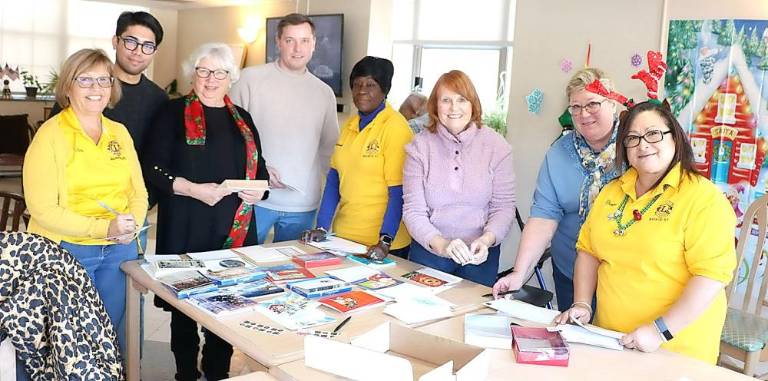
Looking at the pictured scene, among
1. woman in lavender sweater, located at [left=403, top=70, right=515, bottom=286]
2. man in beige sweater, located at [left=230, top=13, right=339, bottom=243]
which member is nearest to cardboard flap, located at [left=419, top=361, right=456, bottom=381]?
woman in lavender sweater, located at [left=403, top=70, right=515, bottom=286]

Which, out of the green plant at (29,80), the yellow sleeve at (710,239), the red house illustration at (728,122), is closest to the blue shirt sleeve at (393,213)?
the yellow sleeve at (710,239)

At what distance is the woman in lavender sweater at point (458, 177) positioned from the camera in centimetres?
248

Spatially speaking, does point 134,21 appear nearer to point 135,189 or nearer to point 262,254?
point 135,189

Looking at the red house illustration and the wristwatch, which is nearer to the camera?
the wristwatch

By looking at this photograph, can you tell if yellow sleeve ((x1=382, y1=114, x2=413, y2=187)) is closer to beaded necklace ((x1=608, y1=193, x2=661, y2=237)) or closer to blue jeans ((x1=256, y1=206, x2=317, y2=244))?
blue jeans ((x1=256, y1=206, x2=317, y2=244))

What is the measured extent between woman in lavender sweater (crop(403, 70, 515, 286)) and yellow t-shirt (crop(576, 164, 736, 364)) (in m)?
0.60

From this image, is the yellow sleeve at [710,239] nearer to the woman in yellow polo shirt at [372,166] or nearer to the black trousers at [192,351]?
the woman in yellow polo shirt at [372,166]

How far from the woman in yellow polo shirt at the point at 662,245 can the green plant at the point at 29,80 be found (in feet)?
32.2

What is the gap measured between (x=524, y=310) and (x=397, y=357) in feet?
2.45

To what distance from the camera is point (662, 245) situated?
1767mm

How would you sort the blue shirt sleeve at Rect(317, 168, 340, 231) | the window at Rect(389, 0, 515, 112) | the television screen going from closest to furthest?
the blue shirt sleeve at Rect(317, 168, 340, 231) → the window at Rect(389, 0, 515, 112) → the television screen

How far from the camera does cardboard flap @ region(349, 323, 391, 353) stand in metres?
1.69

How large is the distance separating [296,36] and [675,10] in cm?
225

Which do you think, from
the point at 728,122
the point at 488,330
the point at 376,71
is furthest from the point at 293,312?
the point at 728,122
